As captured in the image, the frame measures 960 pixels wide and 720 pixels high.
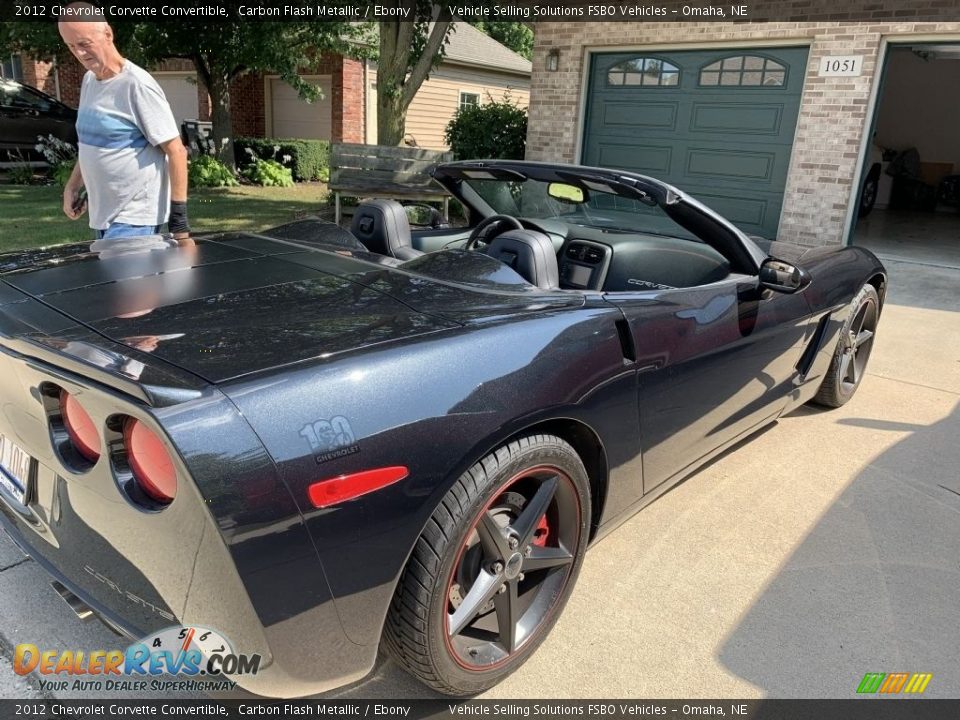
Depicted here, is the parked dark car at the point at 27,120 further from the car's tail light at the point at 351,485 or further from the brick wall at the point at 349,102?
the car's tail light at the point at 351,485

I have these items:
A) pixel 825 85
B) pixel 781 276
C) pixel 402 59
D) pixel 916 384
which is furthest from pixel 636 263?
pixel 402 59

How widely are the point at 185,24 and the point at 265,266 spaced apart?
40.5 feet

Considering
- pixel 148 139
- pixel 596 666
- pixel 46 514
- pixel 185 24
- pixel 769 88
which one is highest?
pixel 185 24

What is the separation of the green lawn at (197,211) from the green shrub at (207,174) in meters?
0.38

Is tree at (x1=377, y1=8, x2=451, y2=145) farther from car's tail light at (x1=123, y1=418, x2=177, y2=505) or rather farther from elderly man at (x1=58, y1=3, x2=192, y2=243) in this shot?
car's tail light at (x1=123, y1=418, x2=177, y2=505)

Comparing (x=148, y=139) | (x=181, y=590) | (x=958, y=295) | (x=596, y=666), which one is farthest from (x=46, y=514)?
(x=958, y=295)

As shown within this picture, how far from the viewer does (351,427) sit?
60.9 inches

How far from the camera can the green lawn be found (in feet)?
26.0

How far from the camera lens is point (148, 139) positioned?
346 cm

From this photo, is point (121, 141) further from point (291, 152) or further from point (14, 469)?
point (291, 152)

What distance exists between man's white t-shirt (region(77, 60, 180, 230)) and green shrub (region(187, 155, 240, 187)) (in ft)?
36.0

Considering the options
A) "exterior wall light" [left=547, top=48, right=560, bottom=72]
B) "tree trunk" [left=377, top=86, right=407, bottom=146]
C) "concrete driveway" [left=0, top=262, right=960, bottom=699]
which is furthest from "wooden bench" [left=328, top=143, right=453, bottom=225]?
"concrete driveway" [left=0, top=262, right=960, bottom=699]

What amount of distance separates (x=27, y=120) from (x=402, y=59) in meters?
8.07

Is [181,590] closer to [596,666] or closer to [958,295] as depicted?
[596,666]
